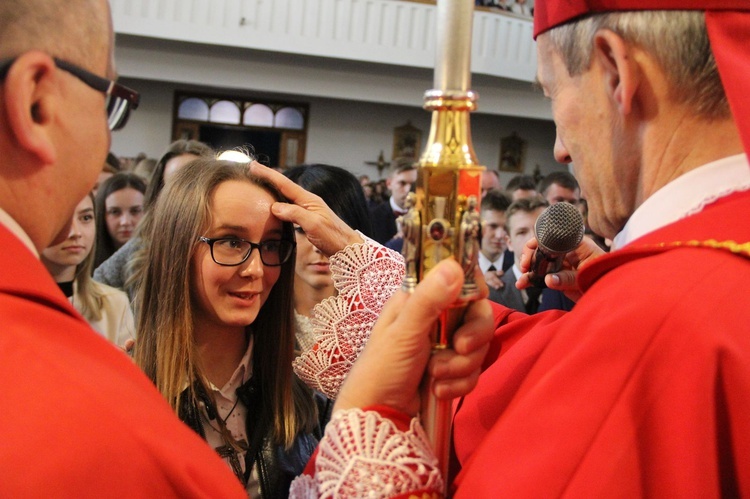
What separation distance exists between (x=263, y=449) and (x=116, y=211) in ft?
9.24

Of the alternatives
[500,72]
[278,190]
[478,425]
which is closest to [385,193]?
[500,72]

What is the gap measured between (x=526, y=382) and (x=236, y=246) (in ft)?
3.76

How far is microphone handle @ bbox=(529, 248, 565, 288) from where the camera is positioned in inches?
68.4

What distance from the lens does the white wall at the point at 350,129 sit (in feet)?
43.0

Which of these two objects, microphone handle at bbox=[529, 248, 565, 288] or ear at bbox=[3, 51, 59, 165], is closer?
ear at bbox=[3, 51, 59, 165]

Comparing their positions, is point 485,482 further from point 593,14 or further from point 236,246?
point 236,246

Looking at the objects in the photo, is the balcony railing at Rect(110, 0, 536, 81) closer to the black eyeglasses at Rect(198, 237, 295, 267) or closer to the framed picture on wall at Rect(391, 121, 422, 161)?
the framed picture on wall at Rect(391, 121, 422, 161)

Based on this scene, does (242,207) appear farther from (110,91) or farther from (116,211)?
(116,211)

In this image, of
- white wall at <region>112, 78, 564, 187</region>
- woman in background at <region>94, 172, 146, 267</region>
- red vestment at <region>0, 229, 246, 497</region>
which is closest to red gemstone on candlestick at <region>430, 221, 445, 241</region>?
red vestment at <region>0, 229, 246, 497</region>

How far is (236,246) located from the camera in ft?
6.60

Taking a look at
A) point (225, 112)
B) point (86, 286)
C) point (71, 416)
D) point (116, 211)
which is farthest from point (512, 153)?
point (71, 416)

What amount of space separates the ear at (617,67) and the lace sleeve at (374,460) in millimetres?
590

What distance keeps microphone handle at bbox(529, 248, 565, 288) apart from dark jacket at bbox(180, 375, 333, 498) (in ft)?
2.81

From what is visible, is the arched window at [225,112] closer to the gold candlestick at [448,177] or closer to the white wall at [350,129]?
the white wall at [350,129]
